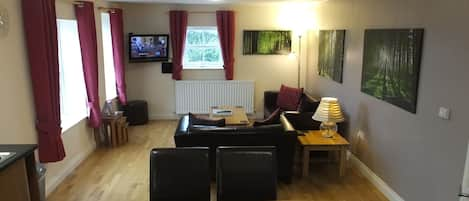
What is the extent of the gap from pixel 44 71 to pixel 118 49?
2973 mm

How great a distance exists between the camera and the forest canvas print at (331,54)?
5.44 m

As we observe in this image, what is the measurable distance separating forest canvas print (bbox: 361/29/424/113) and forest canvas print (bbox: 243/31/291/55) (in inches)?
111

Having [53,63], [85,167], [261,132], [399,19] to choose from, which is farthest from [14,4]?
[399,19]

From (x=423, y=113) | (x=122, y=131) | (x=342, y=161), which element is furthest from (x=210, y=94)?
(x=423, y=113)

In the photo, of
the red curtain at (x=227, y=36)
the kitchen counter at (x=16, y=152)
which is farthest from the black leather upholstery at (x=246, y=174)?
the red curtain at (x=227, y=36)

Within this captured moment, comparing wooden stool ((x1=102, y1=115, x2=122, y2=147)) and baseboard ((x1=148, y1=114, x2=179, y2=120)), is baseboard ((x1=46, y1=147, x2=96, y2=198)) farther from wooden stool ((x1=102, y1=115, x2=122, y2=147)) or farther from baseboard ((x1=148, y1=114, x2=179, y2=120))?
baseboard ((x1=148, y1=114, x2=179, y2=120))

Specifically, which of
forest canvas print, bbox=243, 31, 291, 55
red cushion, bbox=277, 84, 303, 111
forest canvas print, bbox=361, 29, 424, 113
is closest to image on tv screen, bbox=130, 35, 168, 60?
forest canvas print, bbox=243, 31, 291, 55

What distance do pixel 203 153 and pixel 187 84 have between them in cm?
504

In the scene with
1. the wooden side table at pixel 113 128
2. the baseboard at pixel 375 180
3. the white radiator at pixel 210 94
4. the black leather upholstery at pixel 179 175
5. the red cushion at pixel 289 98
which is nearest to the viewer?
the black leather upholstery at pixel 179 175

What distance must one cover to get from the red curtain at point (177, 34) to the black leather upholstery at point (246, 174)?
500cm

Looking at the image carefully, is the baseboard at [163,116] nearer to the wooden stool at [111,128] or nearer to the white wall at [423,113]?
the wooden stool at [111,128]

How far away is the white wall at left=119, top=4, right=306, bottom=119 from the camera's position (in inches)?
276

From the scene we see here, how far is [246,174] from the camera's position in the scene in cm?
234

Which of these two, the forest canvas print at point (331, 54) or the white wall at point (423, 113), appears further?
the forest canvas print at point (331, 54)
